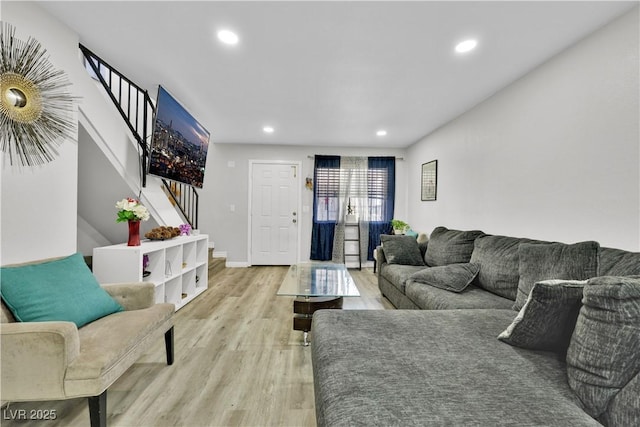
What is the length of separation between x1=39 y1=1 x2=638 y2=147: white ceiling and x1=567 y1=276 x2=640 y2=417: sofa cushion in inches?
67.8

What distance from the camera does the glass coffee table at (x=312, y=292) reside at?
2.18 meters

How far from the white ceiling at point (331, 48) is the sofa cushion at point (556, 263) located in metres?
1.48

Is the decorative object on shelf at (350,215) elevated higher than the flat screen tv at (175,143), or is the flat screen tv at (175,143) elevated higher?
the flat screen tv at (175,143)

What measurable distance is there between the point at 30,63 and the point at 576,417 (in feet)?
10.3

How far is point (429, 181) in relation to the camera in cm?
445

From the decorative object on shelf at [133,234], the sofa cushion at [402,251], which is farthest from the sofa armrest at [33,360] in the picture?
the sofa cushion at [402,251]

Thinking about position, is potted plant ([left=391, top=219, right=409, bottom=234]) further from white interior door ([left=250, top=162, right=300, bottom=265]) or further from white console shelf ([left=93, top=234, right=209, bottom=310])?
white console shelf ([left=93, top=234, right=209, bottom=310])

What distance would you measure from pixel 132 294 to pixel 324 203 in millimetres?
3800

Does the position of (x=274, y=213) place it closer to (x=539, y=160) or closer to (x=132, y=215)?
(x=132, y=215)

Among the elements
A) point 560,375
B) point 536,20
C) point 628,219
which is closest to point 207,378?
point 560,375

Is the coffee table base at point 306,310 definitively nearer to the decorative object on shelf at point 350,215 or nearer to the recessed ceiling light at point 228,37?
the recessed ceiling light at point 228,37

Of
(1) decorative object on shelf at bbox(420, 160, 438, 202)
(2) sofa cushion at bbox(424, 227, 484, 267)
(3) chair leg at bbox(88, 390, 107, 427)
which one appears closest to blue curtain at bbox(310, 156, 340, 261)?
(1) decorative object on shelf at bbox(420, 160, 438, 202)

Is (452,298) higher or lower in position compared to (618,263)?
lower

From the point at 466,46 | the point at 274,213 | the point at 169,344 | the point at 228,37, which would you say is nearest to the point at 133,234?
the point at 169,344
